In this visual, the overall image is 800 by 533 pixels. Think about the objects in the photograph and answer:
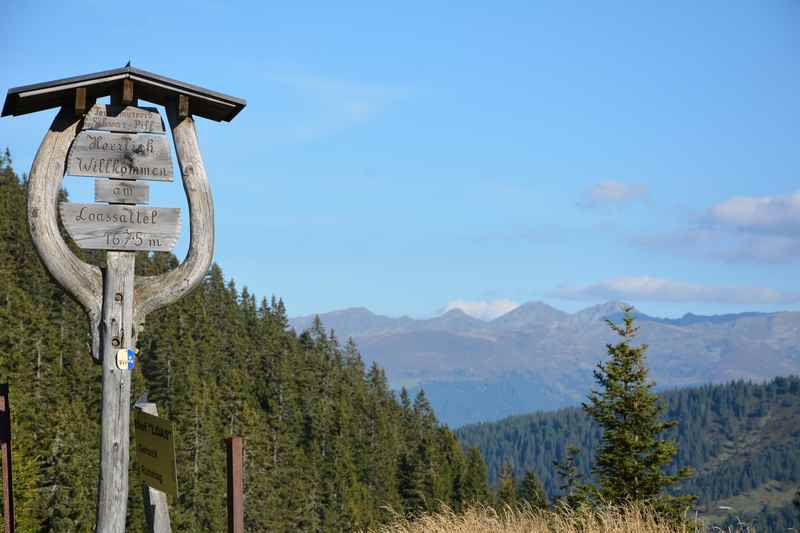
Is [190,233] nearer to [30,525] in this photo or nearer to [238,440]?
[238,440]

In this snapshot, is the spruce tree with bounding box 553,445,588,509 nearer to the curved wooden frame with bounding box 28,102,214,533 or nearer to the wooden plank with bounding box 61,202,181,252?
the curved wooden frame with bounding box 28,102,214,533

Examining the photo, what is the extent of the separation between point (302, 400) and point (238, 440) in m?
123

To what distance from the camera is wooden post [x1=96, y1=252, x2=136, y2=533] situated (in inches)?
384

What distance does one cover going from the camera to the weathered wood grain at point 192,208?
1037 centimetres

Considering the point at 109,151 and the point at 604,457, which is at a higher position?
the point at 109,151

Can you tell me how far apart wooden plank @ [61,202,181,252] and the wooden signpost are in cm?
1

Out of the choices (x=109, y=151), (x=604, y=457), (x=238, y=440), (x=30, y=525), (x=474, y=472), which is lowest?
(x=474, y=472)

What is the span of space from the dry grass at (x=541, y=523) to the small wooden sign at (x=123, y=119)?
18.5ft

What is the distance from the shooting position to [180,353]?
335 feet

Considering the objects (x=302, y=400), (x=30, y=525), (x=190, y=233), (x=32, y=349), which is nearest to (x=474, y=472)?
(x=302, y=400)

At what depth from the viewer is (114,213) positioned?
10.1 meters

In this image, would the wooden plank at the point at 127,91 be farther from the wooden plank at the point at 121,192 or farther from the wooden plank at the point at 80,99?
the wooden plank at the point at 121,192

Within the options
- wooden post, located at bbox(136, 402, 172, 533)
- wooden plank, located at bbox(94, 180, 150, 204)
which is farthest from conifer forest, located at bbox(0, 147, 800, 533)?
wooden plank, located at bbox(94, 180, 150, 204)

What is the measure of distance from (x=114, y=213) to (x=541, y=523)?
6.05m
